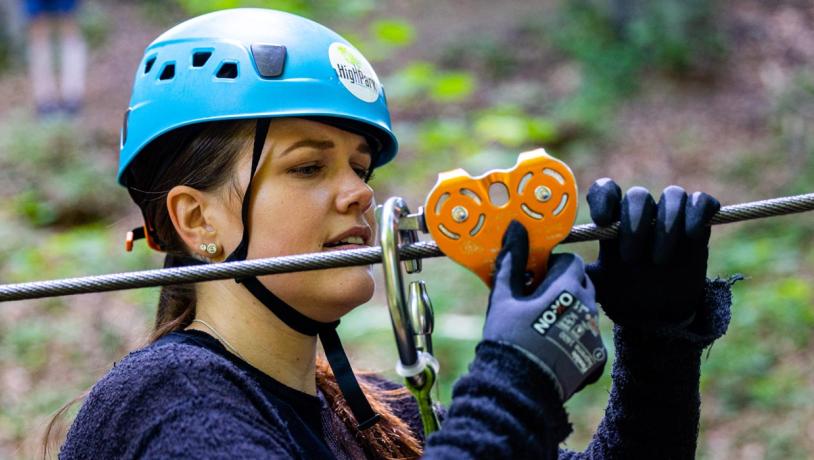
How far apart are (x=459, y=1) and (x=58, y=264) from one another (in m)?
8.24

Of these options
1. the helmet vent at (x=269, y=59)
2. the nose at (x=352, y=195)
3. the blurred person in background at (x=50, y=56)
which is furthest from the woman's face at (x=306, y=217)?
the blurred person in background at (x=50, y=56)

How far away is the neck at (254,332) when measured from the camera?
185 centimetres

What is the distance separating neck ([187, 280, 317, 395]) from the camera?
6.07ft

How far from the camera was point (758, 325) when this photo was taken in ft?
17.9

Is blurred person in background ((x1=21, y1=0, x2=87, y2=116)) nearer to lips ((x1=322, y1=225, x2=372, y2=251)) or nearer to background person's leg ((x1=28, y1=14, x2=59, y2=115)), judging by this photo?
background person's leg ((x1=28, y1=14, x2=59, y2=115))

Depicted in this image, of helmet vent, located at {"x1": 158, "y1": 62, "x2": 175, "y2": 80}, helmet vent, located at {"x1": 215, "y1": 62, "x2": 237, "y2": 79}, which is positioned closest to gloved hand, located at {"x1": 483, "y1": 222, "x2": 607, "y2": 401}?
helmet vent, located at {"x1": 215, "y1": 62, "x2": 237, "y2": 79}

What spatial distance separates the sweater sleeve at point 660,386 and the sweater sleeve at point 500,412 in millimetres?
474

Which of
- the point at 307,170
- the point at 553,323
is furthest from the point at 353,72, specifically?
the point at 553,323

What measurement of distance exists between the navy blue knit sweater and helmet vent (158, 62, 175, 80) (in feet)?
2.19

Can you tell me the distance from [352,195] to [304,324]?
0.31 m

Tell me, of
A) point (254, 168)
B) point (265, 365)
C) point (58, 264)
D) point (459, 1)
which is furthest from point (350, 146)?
point (459, 1)

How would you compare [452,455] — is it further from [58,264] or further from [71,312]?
[58,264]

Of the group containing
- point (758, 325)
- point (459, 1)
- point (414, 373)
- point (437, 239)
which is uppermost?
point (459, 1)

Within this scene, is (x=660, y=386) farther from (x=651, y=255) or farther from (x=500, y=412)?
(x=500, y=412)
